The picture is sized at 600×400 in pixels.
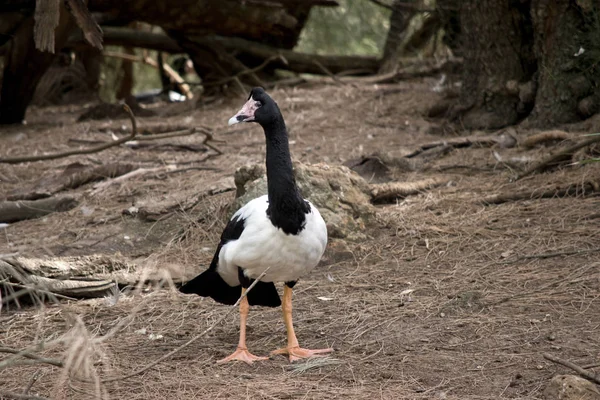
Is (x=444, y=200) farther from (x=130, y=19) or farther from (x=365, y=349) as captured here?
(x=130, y=19)

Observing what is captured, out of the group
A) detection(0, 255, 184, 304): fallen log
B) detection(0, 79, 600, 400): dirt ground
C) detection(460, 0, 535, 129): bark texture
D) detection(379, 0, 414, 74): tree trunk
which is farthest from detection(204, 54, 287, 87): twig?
detection(0, 255, 184, 304): fallen log

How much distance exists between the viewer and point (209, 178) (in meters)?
7.35

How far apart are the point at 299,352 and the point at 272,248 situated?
0.56 m

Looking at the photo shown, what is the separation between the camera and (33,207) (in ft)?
22.4

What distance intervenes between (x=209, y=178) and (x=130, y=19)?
3978 mm

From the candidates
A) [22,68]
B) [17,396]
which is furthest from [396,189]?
[22,68]

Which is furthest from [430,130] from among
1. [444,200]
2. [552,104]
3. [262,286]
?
[262,286]

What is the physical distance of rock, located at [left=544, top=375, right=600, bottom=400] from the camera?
3385 mm

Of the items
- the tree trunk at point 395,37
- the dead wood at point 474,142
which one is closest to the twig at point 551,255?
the dead wood at point 474,142

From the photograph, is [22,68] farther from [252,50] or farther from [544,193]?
[544,193]

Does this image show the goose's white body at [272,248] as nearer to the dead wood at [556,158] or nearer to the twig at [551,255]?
the twig at [551,255]

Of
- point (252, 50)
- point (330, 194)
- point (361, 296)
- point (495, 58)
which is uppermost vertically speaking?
point (495, 58)

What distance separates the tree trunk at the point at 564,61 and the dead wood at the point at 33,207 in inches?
174

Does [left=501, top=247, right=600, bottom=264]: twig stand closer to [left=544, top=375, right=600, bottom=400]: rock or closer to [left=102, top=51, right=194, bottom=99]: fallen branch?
[left=544, top=375, right=600, bottom=400]: rock
